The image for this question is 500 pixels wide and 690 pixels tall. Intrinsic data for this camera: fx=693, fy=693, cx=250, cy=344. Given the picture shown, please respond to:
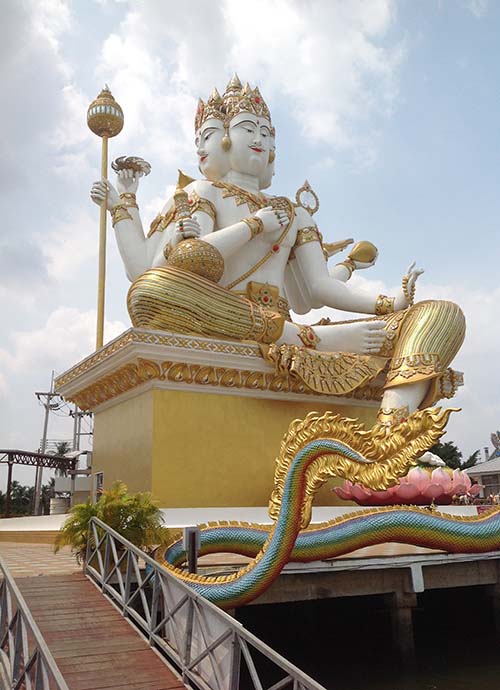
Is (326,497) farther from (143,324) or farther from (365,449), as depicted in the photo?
(365,449)

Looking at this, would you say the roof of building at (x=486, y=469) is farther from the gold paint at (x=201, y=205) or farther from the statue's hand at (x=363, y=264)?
the gold paint at (x=201, y=205)

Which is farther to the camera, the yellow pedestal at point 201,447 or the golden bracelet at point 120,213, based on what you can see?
the golden bracelet at point 120,213

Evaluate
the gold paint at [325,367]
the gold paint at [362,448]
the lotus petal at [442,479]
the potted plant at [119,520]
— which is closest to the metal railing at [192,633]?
the potted plant at [119,520]

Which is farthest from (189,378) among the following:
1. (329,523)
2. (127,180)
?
(127,180)

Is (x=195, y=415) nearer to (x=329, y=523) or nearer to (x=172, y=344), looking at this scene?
(x=172, y=344)

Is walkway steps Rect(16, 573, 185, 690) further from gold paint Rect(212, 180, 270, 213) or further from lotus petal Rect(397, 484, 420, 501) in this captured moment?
gold paint Rect(212, 180, 270, 213)

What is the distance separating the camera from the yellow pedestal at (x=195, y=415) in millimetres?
8844

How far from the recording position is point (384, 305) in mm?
10945

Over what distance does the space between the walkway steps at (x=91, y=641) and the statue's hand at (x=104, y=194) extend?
7211 millimetres

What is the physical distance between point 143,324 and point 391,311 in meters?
4.01

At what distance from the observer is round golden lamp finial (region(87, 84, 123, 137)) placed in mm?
12141

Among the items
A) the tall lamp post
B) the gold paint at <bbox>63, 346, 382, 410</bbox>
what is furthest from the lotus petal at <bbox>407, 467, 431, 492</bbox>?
the tall lamp post

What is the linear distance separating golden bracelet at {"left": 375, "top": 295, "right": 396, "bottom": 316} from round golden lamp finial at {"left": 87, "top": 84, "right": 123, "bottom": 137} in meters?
5.53

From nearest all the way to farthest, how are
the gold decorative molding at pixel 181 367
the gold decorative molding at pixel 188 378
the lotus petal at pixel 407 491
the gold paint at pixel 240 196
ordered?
the lotus petal at pixel 407 491, the gold decorative molding at pixel 181 367, the gold decorative molding at pixel 188 378, the gold paint at pixel 240 196
